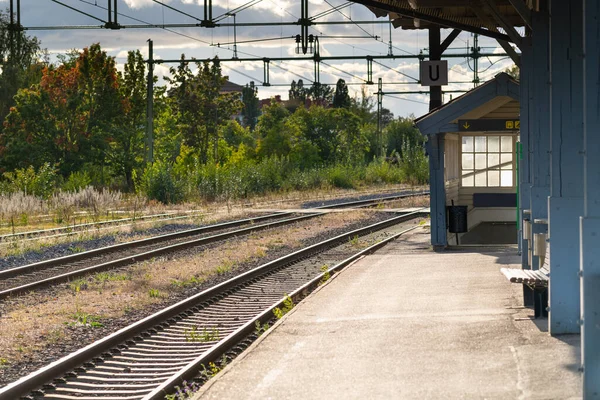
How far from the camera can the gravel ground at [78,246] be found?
19.1 metres

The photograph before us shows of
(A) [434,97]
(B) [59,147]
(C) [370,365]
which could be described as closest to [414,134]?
(B) [59,147]

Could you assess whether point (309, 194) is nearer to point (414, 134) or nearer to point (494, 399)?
point (494, 399)

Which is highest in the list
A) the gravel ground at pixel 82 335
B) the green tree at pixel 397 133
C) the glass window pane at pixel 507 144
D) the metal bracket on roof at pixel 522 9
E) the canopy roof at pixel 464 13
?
the green tree at pixel 397 133

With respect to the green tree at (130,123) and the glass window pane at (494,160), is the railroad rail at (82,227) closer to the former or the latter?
the glass window pane at (494,160)

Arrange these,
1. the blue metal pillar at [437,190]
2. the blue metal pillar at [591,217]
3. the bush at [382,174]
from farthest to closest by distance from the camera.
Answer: the bush at [382,174], the blue metal pillar at [437,190], the blue metal pillar at [591,217]

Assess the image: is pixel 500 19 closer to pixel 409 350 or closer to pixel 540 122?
pixel 540 122

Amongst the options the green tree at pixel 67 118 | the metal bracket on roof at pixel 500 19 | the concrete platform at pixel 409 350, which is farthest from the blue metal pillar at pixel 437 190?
the green tree at pixel 67 118

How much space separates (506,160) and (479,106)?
12.5 feet

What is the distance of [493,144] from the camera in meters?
22.2

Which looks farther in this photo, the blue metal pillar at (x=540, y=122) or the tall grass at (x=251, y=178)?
the tall grass at (x=251, y=178)

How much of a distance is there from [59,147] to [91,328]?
1346 inches

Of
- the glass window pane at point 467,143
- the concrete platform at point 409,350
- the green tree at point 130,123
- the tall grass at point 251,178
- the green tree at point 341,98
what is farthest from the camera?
the green tree at point 341,98

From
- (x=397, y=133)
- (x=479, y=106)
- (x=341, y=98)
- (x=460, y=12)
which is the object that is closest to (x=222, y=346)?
(x=460, y=12)

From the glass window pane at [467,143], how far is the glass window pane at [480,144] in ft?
0.40
